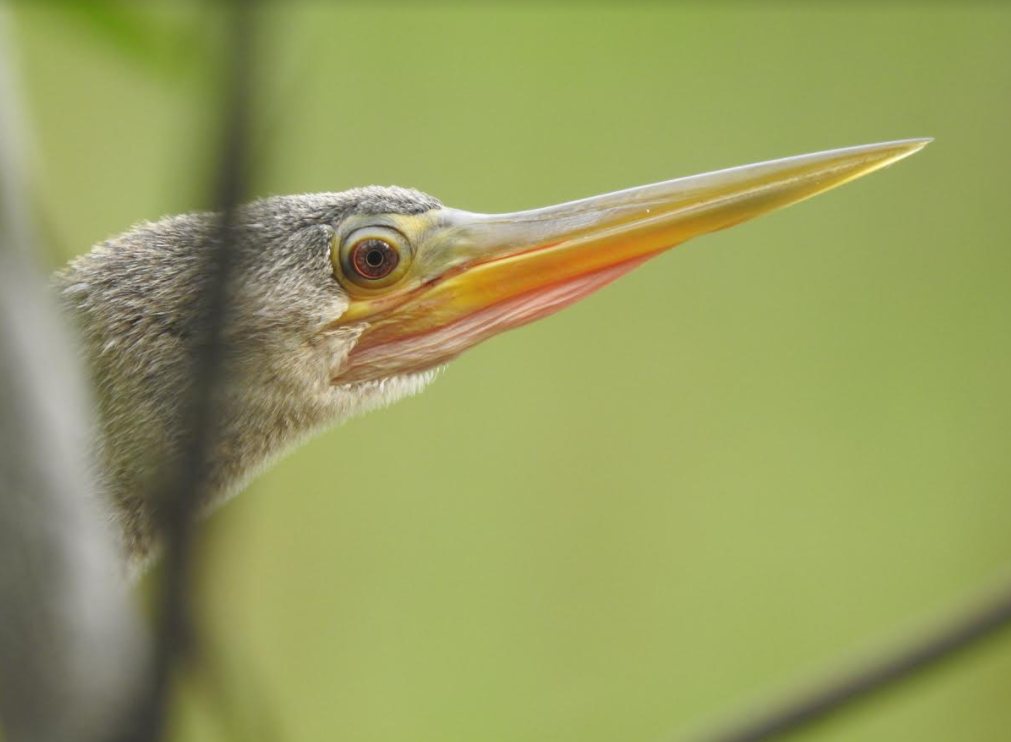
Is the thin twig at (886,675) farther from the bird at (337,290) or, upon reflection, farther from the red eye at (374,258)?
the red eye at (374,258)


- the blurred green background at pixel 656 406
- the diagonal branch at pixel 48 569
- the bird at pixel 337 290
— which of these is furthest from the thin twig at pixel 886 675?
the blurred green background at pixel 656 406

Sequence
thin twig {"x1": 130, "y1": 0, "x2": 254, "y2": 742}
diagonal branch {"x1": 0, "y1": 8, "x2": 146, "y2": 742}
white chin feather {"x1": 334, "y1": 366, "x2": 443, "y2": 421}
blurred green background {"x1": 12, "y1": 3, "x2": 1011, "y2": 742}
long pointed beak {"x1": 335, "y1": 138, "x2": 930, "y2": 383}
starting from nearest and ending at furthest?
thin twig {"x1": 130, "y1": 0, "x2": 254, "y2": 742} < diagonal branch {"x1": 0, "y1": 8, "x2": 146, "y2": 742} < long pointed beak {"x1": 335, "y1": 138, "x2": 930, "y2": 383} < white chin feather {"x1": 334, "y1": 366, "x2": 443, "y2": 421} < blurred green background {"x1": 12, "y1": 3, "x2": 1011, "y2": 742}

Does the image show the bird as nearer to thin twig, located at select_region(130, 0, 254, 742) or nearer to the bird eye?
the bird eye

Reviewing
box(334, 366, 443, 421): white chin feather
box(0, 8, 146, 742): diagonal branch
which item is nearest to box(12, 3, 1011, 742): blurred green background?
box(334, 366, 443, 421): white chin feather

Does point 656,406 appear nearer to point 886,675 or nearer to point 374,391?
point 374,391

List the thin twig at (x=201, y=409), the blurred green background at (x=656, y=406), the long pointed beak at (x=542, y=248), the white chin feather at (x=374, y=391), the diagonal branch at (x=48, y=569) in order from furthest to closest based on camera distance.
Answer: the blurred green background at (x=656, y=406)
the white chin feather at (x=374, y=391)
the long pointed beak at (x=542, y=248)
the diagonal branch at (x=48, y=569)
the thin twig at (x=201, y=409)
